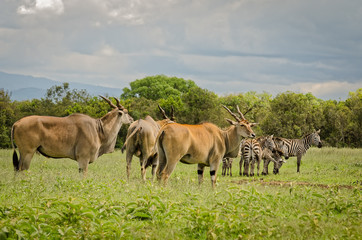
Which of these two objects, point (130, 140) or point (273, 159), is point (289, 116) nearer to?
point (273, 159)

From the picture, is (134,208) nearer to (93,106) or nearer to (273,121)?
(273,121)

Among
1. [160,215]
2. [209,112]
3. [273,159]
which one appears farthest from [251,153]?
[209,112]

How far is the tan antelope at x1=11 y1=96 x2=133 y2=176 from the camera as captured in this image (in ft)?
34.2

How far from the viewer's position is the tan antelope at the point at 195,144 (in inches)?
394

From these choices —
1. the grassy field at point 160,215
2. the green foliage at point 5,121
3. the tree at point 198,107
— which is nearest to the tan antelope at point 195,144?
the grassy field at point 160,215

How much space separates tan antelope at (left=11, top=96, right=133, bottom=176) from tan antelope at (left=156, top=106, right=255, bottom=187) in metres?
2.05

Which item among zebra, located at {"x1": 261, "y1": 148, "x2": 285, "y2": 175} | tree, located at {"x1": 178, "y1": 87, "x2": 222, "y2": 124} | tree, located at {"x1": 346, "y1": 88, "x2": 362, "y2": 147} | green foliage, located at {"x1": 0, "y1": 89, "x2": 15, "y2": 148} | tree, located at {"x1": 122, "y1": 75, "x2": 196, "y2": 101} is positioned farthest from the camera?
tree, located at {"x1": 122, "y1": 75, "x2": 196, "y2": 101}

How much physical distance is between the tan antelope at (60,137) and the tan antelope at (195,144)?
2.05 m

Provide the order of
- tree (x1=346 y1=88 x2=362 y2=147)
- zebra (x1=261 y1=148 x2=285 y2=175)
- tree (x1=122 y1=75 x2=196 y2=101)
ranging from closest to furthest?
zebra (x1=261 y1=148 x2=285 y2=175) < tree (x1=346 y1=88 x2=362 y2=147) < tree (x1=122 y1=75 x2=196 y2=101)

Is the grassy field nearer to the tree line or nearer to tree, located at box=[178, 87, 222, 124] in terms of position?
the tree line

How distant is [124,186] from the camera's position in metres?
8.97

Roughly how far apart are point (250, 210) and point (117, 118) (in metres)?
6.34

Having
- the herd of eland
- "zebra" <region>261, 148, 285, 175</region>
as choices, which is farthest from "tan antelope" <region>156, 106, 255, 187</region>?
"zebra" <region>261, 148, 285, 175</region>

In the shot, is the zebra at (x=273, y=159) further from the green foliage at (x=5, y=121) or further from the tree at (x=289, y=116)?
the green foliage at (x=5, y=121)
